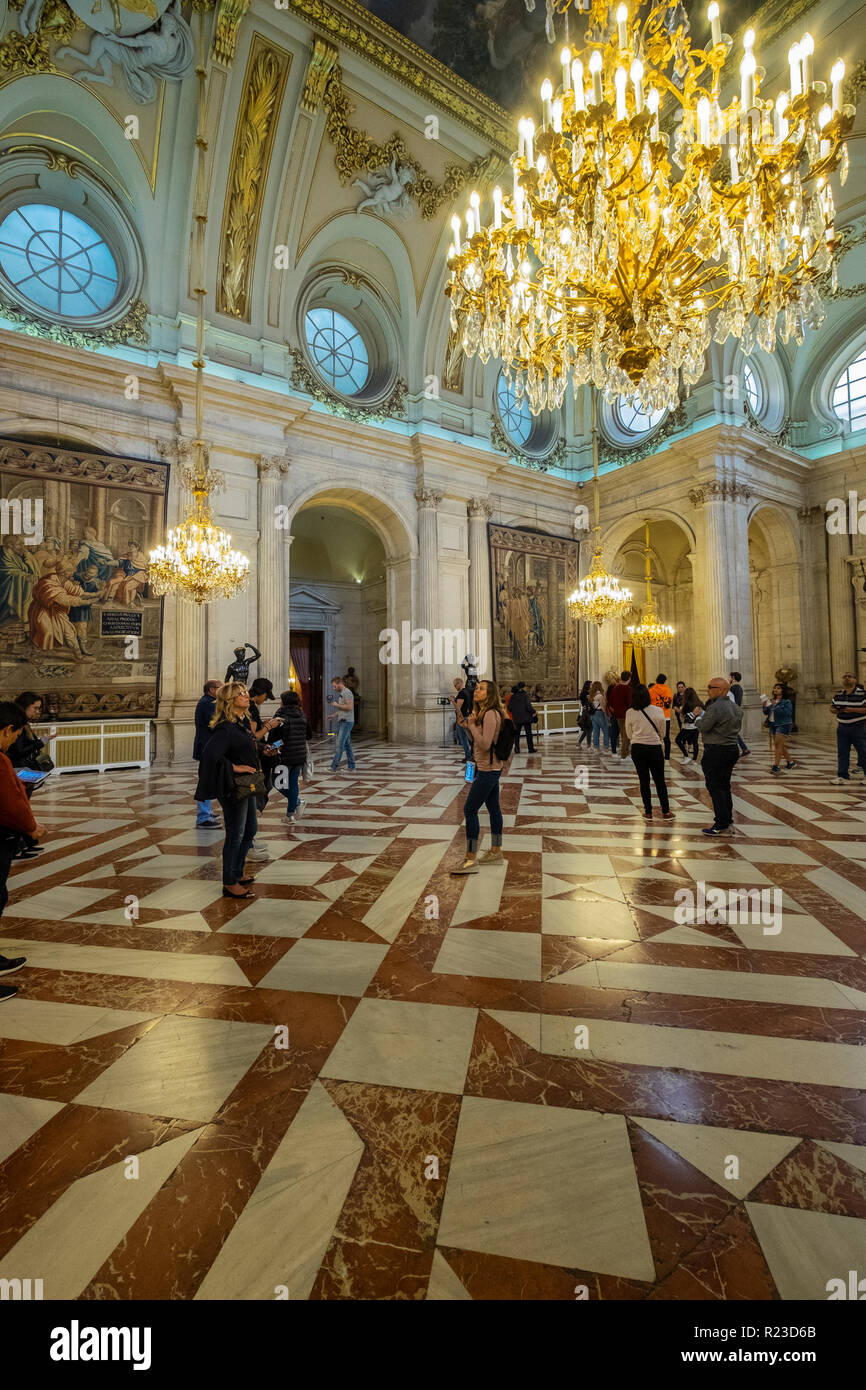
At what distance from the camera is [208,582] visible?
930 cm

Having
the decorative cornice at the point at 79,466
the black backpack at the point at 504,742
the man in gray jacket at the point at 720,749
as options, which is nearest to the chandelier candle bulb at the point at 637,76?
the man in gray jacket at the point at 720,749

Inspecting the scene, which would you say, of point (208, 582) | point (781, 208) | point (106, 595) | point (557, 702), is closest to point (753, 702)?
point (557, 702)

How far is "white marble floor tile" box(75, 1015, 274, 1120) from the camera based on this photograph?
73.9 inches

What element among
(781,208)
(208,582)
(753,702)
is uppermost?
(781,208)

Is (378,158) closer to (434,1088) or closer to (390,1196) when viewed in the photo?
(434,1088)

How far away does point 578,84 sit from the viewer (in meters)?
5.21

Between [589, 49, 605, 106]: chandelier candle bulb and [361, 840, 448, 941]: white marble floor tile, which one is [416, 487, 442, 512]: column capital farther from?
[361, 840, 448, 941]: white marble floor tile

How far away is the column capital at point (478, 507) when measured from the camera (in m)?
15.2

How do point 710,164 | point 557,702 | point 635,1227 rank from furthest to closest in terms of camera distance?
point 557,702
point 710,164
point 635,1227

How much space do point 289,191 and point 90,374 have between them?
214 inches

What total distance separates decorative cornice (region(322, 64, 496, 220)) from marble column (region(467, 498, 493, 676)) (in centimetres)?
649

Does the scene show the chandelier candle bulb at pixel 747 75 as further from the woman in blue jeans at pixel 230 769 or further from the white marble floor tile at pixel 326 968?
the white marble floor tile at pixel 326 968

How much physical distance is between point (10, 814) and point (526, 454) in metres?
16.9
